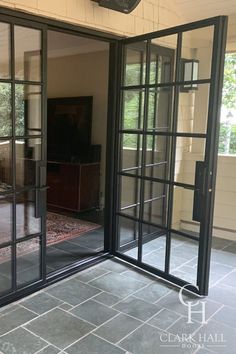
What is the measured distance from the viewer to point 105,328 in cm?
238

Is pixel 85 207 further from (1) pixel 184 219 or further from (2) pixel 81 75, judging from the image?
(2) pixel 81 75

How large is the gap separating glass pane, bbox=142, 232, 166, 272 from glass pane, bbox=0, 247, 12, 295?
1.24 metres

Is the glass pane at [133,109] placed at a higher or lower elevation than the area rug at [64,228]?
higher

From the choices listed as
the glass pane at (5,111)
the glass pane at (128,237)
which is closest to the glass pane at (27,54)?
the glass pane at (5,111)

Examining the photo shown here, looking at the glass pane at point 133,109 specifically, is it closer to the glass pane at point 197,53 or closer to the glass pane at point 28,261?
the glass pane at point 197,53

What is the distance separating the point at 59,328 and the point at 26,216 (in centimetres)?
85

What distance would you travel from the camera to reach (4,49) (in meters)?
2.43

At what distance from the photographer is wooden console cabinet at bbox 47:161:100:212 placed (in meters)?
5.07

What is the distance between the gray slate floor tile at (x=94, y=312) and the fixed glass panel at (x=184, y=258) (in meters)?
0.78

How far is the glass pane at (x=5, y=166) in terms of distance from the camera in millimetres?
2521

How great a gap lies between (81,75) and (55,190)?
5.89ft

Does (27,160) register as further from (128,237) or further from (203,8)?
(203,8)

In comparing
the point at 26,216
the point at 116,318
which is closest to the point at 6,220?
the point at 26,216

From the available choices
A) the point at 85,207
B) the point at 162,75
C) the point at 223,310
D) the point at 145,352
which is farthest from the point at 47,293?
the point at 85,207
